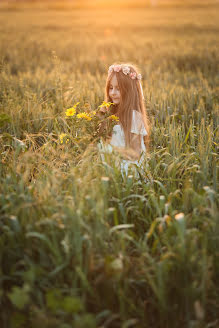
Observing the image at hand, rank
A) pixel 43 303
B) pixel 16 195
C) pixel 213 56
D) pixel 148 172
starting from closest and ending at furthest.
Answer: pixel 43 303, pixel 16 195, pixel 148 172, pixel 213 56

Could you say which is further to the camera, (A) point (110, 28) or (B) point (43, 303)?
(A) point (110, 28)

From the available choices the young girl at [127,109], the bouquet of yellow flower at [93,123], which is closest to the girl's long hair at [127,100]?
the young girl at [127,109]

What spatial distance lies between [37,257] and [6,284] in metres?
0.20

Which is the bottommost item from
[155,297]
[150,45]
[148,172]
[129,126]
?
[155,297]

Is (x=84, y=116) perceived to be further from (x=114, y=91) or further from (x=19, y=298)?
(x=19, y=298)

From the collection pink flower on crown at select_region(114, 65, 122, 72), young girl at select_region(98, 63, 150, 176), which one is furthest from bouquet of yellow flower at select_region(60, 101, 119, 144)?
pink flower on crown at select_region(114, 65, 122, 72)

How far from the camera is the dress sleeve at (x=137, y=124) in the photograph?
2430mm

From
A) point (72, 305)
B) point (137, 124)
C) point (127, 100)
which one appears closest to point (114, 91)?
point (127, 100)

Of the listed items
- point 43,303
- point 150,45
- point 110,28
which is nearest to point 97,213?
point 43,303

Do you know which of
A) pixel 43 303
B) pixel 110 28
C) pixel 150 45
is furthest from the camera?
pixel 110 28

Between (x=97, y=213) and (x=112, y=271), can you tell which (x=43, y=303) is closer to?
(x=112, y=271)

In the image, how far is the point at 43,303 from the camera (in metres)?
1.32

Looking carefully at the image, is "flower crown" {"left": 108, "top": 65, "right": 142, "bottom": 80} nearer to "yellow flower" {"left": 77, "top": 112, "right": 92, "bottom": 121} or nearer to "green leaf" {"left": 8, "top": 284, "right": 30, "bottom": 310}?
"yellow flower" {"left": 77, "top": 112, "right": 92, "bottom": 121}

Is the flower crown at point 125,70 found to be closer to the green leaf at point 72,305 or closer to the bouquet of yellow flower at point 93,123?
the bouquet of yellow flower at point 93,123
